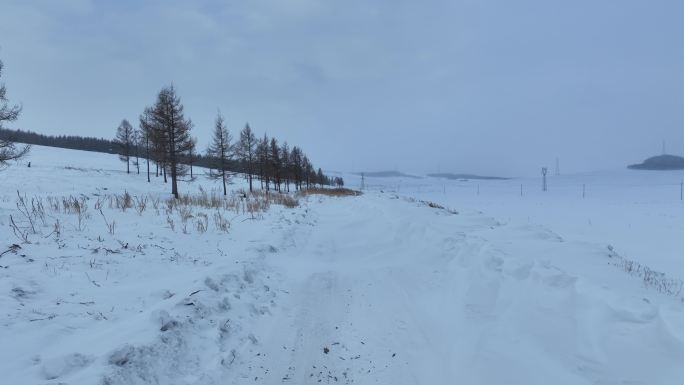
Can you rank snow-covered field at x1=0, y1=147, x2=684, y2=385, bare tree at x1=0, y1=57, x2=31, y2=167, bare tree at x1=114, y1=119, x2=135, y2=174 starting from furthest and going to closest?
1. bare tree at x1=114, y1=119, x2=135, y2=174
2. bare tree at x1=0, y1=57, x2=31, y2=167
3. snow-covered field at x1=0, y1=147, x2=684, y2=385

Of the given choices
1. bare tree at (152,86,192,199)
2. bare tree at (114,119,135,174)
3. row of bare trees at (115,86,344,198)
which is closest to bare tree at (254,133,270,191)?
row of bare trees at (115,86,344,198)

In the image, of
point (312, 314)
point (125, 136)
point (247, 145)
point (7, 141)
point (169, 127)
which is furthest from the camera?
point (125, 136)

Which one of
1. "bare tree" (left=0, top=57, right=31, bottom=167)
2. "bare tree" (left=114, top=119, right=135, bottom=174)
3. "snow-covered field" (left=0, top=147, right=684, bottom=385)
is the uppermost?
"bare tree" (left=114, top=119, right=135, bottom=174)

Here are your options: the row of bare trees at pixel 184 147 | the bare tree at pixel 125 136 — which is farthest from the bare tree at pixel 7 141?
the bare tree at pixel 125 136

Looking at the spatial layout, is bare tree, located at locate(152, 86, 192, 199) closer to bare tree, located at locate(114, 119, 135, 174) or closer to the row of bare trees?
the row of bare trees

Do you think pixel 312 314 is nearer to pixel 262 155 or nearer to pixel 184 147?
pixel 184 147

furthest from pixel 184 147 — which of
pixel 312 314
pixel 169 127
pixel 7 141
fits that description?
pixel 312 314

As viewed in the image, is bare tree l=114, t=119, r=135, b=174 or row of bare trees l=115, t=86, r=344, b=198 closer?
row of bare trees l=115, t=86, r=344, b=198

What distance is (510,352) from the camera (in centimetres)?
341

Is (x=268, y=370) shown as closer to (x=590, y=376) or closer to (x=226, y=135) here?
(x=590, y=376)

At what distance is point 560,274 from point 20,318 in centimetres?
596

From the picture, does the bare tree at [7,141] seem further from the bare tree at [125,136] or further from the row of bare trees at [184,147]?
the bare tree at [125,136]

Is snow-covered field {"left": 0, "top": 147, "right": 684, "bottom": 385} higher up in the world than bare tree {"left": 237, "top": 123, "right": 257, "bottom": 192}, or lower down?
lower down

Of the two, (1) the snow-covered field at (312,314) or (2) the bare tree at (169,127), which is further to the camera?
(2) the bare tree at (169,127)
